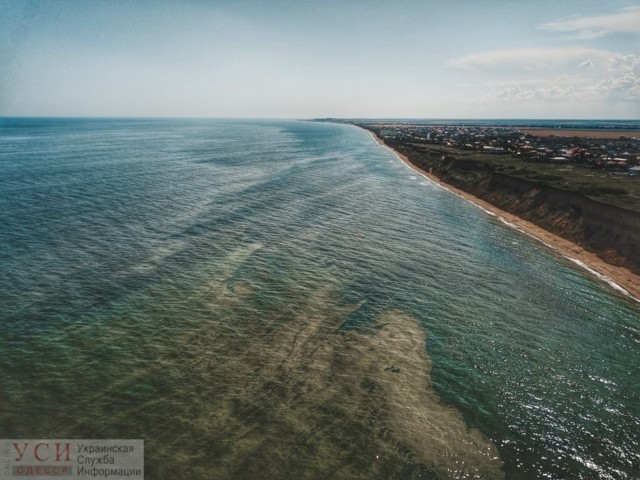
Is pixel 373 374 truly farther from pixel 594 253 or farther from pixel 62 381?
pixel 594 253

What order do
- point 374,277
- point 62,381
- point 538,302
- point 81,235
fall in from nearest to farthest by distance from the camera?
point 62,381 → point 538,302 → point 374,277 → point 81,235

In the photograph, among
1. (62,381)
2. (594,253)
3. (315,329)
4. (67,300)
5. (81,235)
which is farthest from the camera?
(594,253)

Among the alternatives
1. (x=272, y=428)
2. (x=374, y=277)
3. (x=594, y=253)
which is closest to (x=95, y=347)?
(x=272, y=428)
